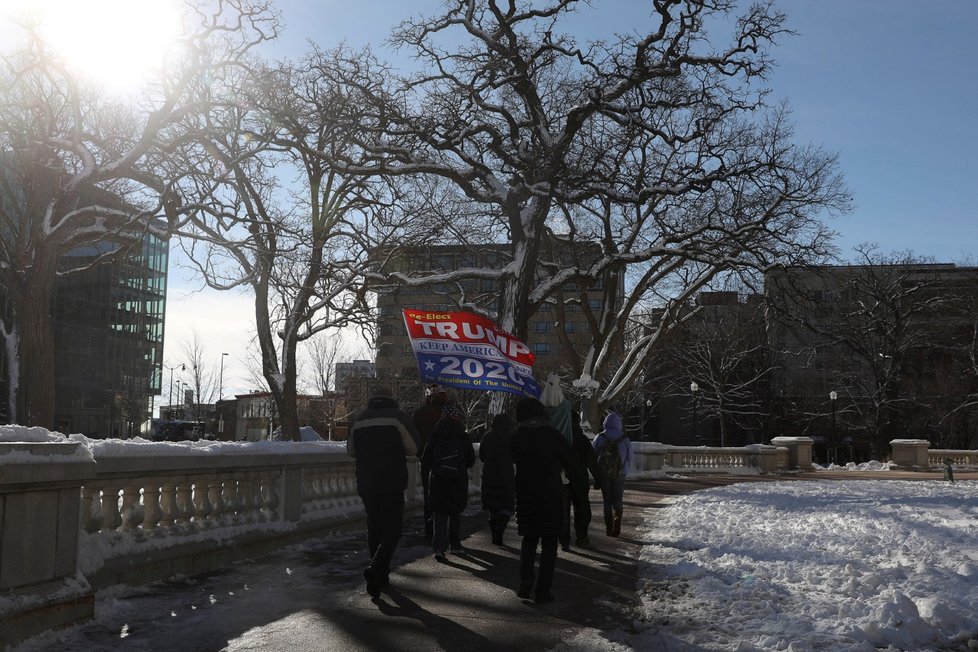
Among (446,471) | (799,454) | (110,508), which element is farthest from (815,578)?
(799,454)

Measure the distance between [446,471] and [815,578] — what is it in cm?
380

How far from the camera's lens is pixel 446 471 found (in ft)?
32.7

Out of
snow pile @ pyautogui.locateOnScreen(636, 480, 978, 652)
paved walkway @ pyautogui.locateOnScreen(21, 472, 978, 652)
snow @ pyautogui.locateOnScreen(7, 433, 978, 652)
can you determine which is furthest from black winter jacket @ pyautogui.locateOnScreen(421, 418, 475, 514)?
snow pile @ pyautogui.locateOnScreen(636, 480, 978, 652)

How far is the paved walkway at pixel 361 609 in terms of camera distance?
6.08 m

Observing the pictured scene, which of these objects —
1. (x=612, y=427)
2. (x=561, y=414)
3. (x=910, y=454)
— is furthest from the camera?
(x=910, y=454)

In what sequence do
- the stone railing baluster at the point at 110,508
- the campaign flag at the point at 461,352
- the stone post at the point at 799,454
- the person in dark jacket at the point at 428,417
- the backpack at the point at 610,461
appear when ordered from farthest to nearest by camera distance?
the stone post at the point at 799,454 < the backpack at the point at 610,461 < the campaign flag at the point at 461,352 < the person in dark jacket at the point at 428,417 < the stone railing baluster at the point at 110,508

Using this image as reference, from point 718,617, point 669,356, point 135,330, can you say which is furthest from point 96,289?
point 718,617

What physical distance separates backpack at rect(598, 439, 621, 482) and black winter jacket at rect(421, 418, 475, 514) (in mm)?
2872

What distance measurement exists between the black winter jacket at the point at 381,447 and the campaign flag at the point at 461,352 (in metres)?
3.08

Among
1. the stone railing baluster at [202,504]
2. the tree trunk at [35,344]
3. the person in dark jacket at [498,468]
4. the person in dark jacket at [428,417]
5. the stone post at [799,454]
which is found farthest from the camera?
the stone post at [799,454]

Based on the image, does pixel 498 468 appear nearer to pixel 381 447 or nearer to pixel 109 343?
pixel 381 447

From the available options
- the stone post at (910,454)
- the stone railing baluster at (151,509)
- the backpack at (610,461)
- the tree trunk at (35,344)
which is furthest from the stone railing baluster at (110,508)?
the stone post at (910,454)

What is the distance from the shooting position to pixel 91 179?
19500 millimetres

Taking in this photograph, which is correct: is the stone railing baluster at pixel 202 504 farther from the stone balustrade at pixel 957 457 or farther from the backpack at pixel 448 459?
the stone balustrade at pixel 957 457
